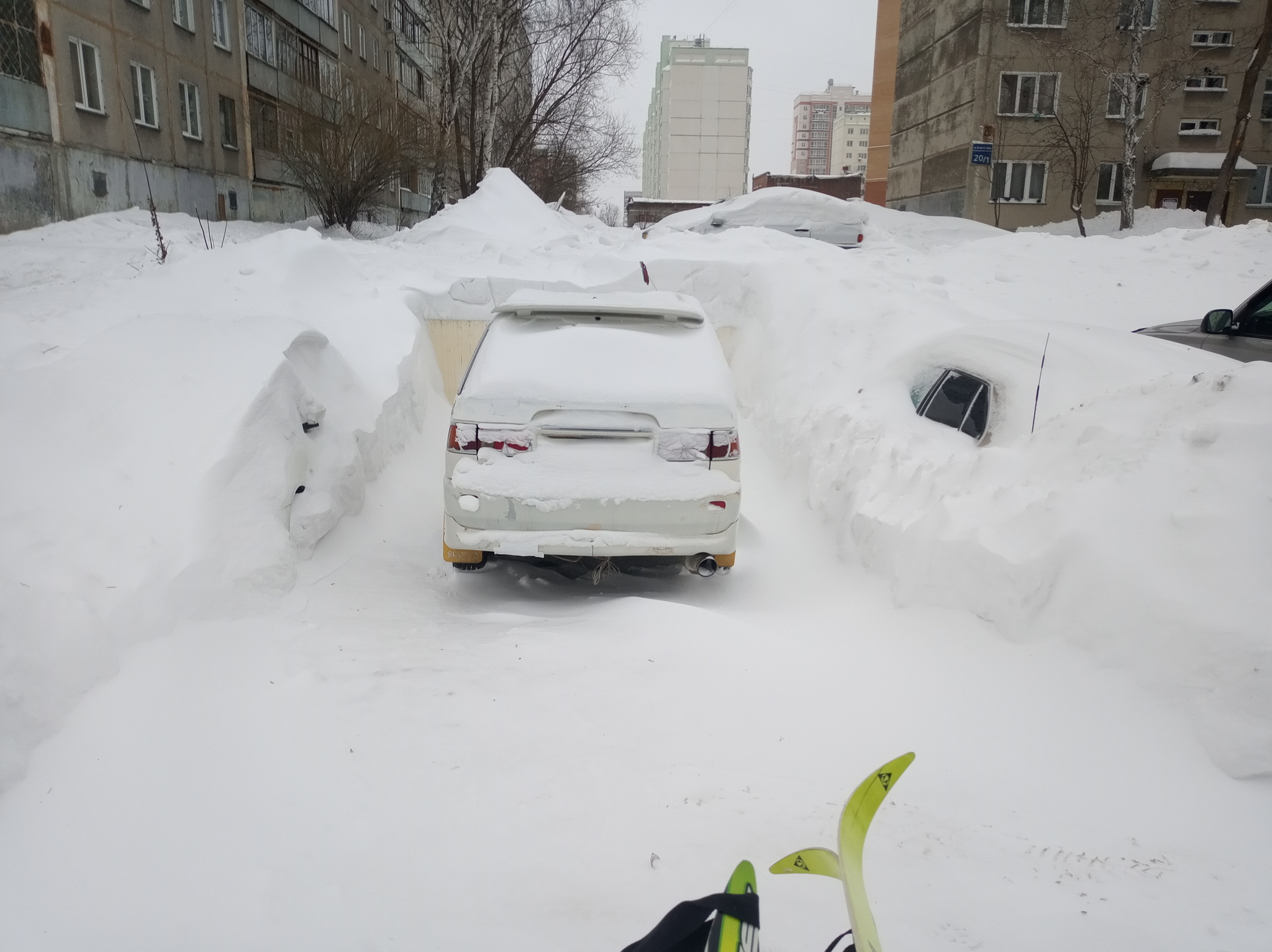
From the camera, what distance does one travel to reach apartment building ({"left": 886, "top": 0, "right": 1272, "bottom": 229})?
28062 millimetres

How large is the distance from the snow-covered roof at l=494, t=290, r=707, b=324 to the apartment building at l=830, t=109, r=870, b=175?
139 metres

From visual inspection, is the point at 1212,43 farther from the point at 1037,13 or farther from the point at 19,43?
the point at 19,43

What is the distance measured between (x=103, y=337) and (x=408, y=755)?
3.42 meters

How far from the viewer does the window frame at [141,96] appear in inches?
761

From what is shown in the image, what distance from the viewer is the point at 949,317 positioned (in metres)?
7.28

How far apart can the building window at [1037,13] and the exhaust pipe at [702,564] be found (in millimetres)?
30985

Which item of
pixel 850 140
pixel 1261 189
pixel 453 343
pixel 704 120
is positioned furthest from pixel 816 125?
pixel 453 343

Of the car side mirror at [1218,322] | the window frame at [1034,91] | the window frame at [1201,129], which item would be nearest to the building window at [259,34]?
the window frame at [1034,91]

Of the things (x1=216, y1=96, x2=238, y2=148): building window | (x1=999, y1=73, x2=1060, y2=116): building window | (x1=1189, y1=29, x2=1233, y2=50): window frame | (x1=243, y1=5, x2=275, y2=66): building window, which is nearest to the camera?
(x1=216, y1=96, x2=238, y2=148): building window

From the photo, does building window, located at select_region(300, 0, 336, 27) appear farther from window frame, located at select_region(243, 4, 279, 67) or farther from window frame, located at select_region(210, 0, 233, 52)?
window frame, located at select_region(210, 0, 233, 52)

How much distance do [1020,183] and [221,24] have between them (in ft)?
84.6

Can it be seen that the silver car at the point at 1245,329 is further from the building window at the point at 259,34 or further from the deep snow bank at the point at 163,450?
the building window at the point at 259,34

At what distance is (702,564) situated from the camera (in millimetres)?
4613

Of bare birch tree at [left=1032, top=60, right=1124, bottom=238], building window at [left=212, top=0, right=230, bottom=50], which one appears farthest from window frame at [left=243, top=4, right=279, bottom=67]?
bare birch tree at [left=1032, top=60, right=1124, bottom=238]
